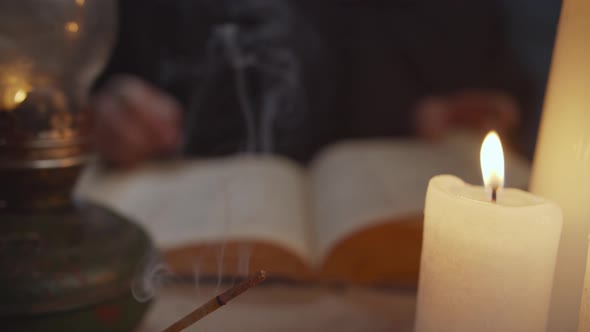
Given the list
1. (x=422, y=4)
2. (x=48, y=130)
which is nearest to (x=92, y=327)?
(x=48, y=130)

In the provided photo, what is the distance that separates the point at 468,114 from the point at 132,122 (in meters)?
0.85

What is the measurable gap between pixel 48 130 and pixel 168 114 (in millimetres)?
592

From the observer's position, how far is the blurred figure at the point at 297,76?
2.46ft

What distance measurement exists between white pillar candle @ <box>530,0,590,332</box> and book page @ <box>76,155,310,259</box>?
1.14 feet

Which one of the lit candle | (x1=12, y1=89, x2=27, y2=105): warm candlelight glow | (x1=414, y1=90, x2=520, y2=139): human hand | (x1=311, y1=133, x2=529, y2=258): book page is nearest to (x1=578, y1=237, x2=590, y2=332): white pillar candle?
the lit candle

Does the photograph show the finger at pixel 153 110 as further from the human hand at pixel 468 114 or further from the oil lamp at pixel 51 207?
the human hand at pixel 468 114

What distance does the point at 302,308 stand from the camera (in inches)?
26.6

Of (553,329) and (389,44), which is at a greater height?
(389,44)

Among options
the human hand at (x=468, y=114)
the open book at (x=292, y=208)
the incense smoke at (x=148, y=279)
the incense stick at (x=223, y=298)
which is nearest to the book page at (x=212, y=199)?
the open book at (x=292, y=208)

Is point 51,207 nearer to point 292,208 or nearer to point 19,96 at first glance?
point 19,96

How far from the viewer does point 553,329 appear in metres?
0.44

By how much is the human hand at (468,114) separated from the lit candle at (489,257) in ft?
3.36

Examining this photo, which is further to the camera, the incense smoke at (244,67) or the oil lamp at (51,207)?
the incense smoke at (244,67)

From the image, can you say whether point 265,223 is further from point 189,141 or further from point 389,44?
point 389,44
